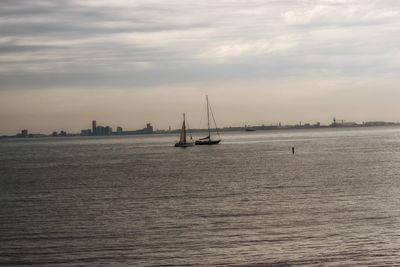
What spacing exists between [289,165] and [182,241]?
8002 cm

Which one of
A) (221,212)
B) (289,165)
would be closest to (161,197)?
(221,212)

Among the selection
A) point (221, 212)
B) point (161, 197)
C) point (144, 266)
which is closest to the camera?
point (144, 266)

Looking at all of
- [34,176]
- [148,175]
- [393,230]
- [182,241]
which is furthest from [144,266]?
[34,176]

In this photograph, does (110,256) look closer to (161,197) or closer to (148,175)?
(161,197)

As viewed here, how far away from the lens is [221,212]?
57906mm

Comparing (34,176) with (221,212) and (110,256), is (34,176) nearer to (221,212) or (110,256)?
(221,212)

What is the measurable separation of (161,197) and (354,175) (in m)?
34.3

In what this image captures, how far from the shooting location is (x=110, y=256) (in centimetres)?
4044

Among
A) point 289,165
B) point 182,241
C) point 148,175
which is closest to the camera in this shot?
point 182,241

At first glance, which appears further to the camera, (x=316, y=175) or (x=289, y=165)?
(x=289, y=165)

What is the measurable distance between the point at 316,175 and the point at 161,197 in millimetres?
32316

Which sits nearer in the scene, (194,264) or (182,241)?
(194,264)

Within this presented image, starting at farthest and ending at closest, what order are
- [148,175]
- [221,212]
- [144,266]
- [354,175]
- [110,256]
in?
[148,175]
[354,175]
[221,212]
[110,256]
[144,266]

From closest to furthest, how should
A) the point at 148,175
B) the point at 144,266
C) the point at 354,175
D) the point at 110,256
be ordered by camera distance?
the point at 144,266 < the point at 110,256 < the point at 354,175 < the point at 148,175
